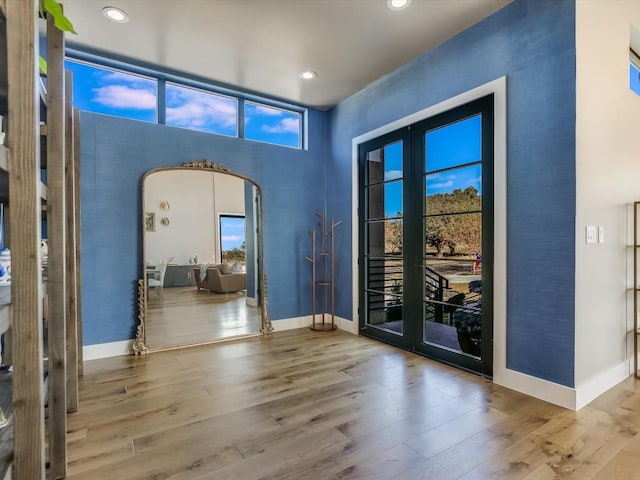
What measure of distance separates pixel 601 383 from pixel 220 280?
4.11 metres

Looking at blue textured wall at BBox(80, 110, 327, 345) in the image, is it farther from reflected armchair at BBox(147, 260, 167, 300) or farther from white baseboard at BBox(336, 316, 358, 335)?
white baseboard at BBox(336, 316, 358, 335)

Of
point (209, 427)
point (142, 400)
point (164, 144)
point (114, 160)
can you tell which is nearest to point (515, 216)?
point (209, 427)

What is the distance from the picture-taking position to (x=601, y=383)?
104 inches

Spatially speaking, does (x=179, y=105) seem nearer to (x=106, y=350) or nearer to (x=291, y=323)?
(x=106, y=350)

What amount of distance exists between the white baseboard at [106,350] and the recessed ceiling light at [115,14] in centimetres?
304

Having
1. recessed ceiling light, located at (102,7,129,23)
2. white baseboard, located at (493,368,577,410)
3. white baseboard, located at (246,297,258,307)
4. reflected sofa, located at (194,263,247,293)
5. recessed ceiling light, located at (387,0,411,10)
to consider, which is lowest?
white baseboard, located at (493,368,577,410)

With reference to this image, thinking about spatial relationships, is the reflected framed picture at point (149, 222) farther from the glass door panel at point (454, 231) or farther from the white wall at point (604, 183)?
the white wall at point (604, 183)

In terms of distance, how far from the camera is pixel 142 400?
8.43ft

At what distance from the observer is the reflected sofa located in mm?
4664

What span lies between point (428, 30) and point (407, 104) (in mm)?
758

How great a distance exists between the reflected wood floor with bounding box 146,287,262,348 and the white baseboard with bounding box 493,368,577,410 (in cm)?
280

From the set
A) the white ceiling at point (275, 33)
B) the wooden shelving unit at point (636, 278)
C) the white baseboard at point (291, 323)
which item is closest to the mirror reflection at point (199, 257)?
the white baseboard at point (291, 323)

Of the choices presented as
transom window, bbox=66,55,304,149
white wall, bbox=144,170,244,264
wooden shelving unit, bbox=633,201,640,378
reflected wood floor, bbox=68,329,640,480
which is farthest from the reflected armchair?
wooden shelving unit, bbox=633,201,640,378

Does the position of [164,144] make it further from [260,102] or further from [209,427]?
[209,427]
